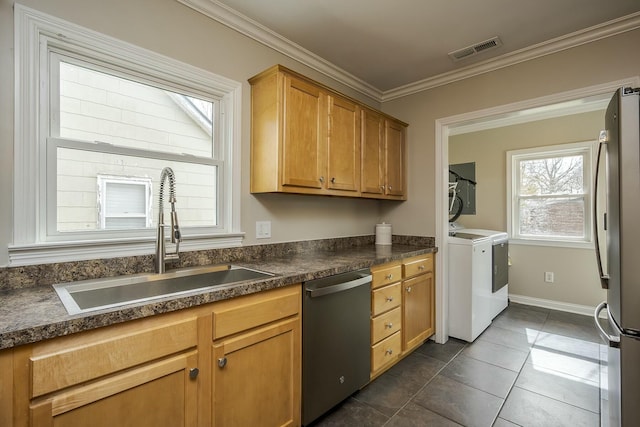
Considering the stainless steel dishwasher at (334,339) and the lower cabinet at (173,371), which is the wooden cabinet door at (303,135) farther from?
the lower cabinet at (173,371)

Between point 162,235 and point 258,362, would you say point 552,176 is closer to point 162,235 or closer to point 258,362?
point 258,362

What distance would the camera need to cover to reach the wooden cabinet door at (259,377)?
1.28m

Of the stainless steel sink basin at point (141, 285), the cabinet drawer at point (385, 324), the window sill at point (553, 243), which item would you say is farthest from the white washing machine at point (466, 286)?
the stainless steel sink basin at point (141, 285)

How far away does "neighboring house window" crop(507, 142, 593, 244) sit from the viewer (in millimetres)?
3656

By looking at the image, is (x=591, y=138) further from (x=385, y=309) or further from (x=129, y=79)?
(x=129, y=79)

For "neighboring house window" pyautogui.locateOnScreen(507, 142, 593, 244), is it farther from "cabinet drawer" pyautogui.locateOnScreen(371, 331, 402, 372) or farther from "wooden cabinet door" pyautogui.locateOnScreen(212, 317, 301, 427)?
"wooden cabinet door" pyautogui.locateOnScreen(212, 317, 301, 427)

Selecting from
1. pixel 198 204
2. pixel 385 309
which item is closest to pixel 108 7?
pixel 198 204

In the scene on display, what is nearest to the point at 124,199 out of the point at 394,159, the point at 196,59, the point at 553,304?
the point at 196,59

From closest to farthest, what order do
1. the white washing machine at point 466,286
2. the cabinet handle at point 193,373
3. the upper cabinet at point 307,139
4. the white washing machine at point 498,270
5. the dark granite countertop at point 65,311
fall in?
the dark granite countertop at point 65,311 → the cabinet handle at point 193,373 → the upper cabinet at point 307,139 → the white washing machine at point 466,286 → the white washing machine at point 498,270

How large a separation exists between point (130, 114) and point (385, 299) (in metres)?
1.97

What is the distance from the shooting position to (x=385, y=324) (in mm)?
2213

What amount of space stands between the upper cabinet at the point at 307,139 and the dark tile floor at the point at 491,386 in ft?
4.65

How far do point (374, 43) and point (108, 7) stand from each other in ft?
5.56

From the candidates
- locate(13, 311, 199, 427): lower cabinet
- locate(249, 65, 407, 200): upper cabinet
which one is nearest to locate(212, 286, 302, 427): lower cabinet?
locate(13, 311, 199, 427): lower cabinet
